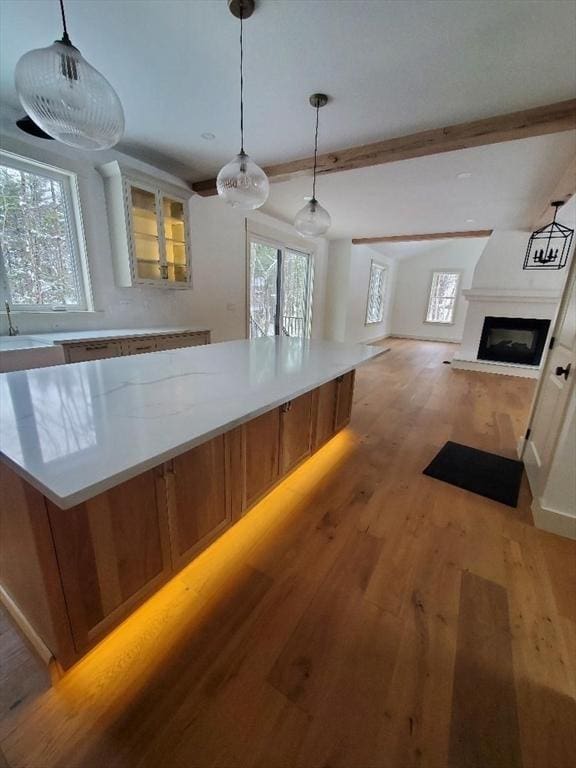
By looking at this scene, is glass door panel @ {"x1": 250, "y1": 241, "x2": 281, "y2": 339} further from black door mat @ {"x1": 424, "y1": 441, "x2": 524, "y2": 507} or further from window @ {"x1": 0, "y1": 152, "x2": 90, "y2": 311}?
black door mat @ {"x1": 424, "y1": 441, "x2": 524, "y2": 507}

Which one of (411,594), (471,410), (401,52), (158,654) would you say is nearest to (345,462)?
(411,594)

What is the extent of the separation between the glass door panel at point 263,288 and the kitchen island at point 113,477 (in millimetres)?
3840

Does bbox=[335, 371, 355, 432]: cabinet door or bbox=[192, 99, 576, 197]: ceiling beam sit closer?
bbox=[192, 99, 576, 197]: ceiling beam

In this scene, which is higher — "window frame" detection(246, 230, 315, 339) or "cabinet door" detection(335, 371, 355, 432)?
"window frame" detection(246, 230, 315, 339)

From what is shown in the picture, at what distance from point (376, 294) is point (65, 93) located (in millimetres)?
8832

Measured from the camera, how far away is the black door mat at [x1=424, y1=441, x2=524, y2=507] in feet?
7.20

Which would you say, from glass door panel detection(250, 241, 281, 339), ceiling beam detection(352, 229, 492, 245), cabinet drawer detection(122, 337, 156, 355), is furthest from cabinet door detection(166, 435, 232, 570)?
ceiling beam detection(352, 229, 492, 245)

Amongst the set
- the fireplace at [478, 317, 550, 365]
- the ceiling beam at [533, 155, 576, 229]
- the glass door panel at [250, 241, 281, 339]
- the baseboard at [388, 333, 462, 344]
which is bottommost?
the baseboard at [388, 333, 462, 344]

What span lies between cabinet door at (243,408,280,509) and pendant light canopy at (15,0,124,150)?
1379 mm

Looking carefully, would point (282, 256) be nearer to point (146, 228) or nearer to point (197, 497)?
point (146, 228)

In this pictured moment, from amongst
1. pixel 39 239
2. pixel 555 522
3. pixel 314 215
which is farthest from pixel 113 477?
pixel 39 239

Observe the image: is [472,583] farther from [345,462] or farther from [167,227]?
[167,227]

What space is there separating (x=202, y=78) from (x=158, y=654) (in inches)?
125

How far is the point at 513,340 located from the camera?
591cm
